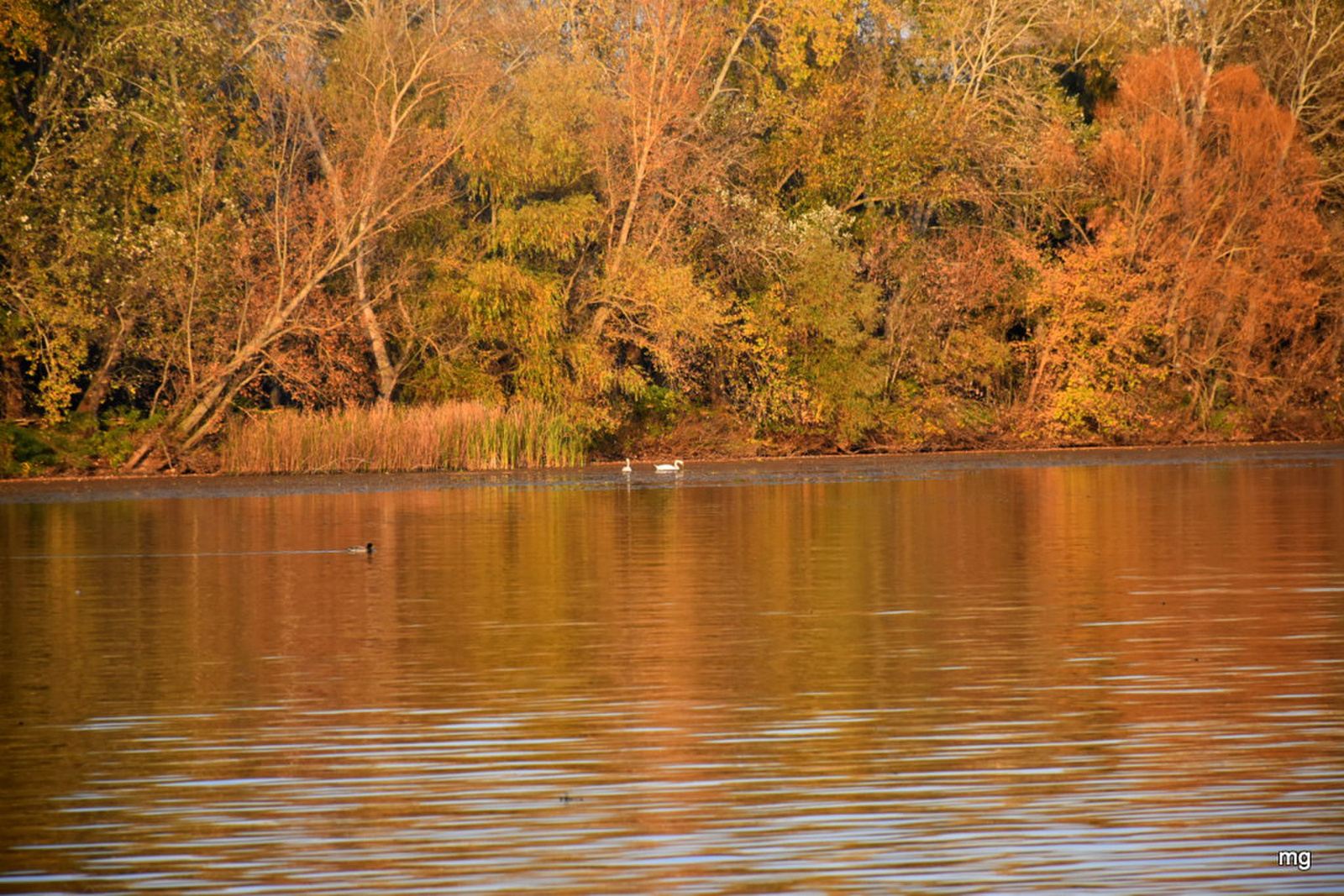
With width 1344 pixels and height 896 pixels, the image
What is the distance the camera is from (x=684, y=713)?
1155 cm

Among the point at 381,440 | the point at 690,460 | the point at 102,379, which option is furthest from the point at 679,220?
the point at 102,379

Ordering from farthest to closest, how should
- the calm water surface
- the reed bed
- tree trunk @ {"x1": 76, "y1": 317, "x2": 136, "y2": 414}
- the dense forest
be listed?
1. tree trunk @ {"x1": 76, "y1": 317, "x2": 136, "y2": 414}
2. the dense forest
3. the reed bed
4. the calm water surface

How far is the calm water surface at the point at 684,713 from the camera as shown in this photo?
811cm

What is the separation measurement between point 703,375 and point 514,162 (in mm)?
8181

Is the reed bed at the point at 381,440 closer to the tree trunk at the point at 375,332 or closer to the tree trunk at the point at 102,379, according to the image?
the tree trunk at the point at 375,332

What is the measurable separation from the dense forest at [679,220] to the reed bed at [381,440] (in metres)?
0.90

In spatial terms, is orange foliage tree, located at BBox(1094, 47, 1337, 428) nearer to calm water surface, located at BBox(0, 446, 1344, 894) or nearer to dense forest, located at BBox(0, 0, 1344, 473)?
dense forest, located at BBox(0, 0, 1344, 473)

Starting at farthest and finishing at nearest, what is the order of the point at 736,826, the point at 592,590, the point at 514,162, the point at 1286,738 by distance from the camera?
the point at 514,162
the point at 592,590
the point at 1286,738
the point at 736,826

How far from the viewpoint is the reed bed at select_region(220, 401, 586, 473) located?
40.8m

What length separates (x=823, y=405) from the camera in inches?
1907

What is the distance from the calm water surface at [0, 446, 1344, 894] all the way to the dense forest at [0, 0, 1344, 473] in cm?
1803

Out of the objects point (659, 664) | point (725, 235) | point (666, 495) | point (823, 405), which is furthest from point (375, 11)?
point (659, 664)

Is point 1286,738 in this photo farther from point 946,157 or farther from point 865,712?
point 946,157

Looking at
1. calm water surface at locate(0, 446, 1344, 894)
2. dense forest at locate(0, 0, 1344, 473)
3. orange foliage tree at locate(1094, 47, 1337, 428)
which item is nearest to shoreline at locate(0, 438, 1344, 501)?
dense forest at locate(0, 0, 1344, 473)
